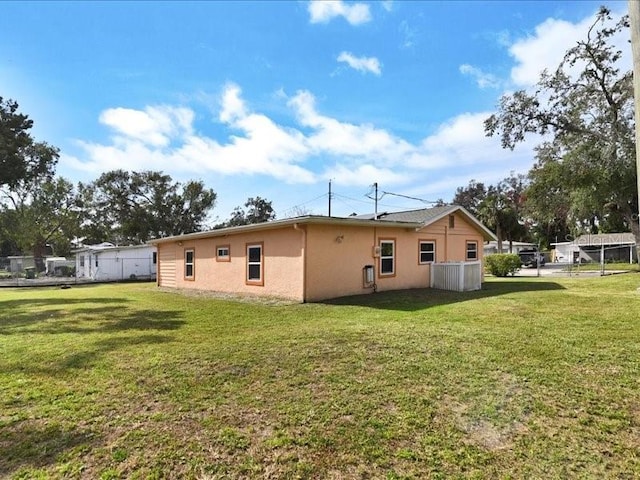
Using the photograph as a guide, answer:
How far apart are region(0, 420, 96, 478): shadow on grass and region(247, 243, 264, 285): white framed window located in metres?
9.16

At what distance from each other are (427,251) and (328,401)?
37.8 ft

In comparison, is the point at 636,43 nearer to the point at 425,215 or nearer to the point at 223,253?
the point at 425,215

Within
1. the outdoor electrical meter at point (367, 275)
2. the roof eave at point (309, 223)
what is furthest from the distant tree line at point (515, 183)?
the outdoor electrical meter at point (367, 275)

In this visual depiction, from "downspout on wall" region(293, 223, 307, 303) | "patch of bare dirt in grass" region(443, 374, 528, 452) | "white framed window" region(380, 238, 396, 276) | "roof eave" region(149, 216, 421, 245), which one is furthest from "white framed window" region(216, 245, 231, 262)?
"patch of bare dirt in grass" region(443, 374, 528, 452)

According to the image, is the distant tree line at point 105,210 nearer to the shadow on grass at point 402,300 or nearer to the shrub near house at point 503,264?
the shrub near house at point 503,264

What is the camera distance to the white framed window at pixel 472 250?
16.4 m

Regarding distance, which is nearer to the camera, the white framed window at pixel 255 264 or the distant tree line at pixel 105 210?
the white framed window at pixel 255 264

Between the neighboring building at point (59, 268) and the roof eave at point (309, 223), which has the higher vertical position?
the roof eave at point (309, 223)

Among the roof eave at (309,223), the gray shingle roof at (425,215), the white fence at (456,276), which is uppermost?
the gray shingle roof at (425,215)

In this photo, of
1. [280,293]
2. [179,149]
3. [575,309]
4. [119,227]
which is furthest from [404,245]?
[119,227]

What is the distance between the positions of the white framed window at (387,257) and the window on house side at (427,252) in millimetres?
1555

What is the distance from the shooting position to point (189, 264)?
1677cm

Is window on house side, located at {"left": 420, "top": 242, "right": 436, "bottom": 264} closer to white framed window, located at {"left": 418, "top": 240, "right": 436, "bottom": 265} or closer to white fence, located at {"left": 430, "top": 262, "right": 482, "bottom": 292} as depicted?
white framed window, located at {"left": 418, "top": 240, "right": 436, "bottom": 265}

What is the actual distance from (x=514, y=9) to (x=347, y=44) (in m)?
4.42
